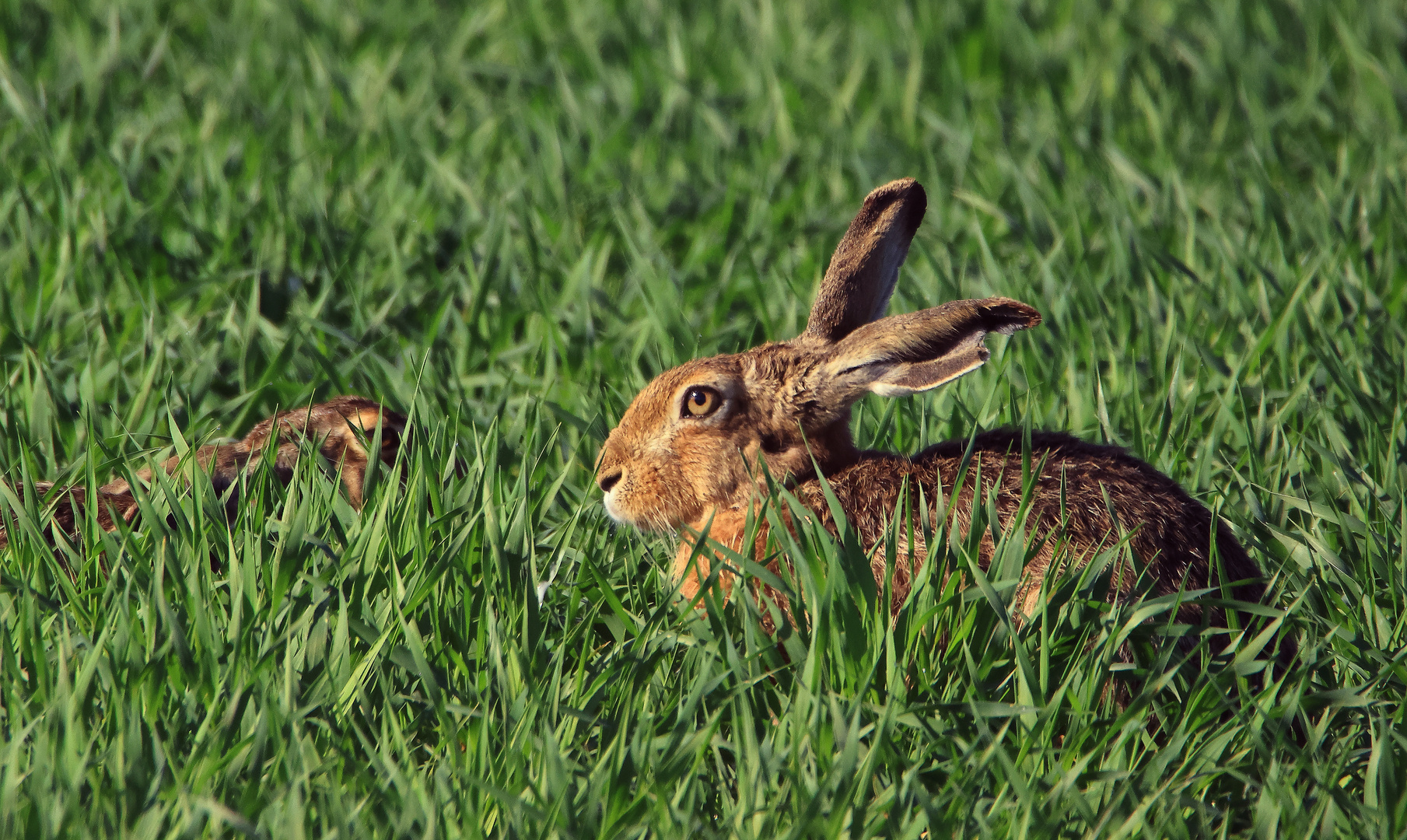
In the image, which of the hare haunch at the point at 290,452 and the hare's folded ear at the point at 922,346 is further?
the hare haunch at the point at 290,452

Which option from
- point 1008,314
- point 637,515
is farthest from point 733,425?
point 1008,314

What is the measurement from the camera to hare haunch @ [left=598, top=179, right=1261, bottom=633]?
11.1 feet

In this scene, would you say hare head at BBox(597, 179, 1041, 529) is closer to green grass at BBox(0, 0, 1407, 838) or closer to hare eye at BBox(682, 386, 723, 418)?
hare eye at BBox(682, 386, 723, 418)

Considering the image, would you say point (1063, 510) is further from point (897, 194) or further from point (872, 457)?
point (897, 194)

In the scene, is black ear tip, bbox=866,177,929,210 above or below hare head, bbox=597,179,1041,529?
above

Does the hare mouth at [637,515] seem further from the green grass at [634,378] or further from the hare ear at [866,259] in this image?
the hare ear at [866,259]

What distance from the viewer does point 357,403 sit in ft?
14.3

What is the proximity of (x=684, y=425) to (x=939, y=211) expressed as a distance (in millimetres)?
2767

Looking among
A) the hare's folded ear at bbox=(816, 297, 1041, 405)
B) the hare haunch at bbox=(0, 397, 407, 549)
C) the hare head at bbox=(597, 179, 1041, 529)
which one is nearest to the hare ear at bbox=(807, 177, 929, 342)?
the hare head at bbox=(597, 179, 1041, 529)

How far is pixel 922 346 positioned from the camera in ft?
12.0

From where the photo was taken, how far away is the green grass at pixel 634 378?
9.32ft

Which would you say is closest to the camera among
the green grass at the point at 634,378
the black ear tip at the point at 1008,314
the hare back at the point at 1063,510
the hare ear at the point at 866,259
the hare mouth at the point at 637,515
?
the green grass at the point at 634,378

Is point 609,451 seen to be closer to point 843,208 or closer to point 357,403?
point 357,403

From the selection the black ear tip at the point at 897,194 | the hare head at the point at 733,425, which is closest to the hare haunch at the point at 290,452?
the hare head at the point at 733,425
